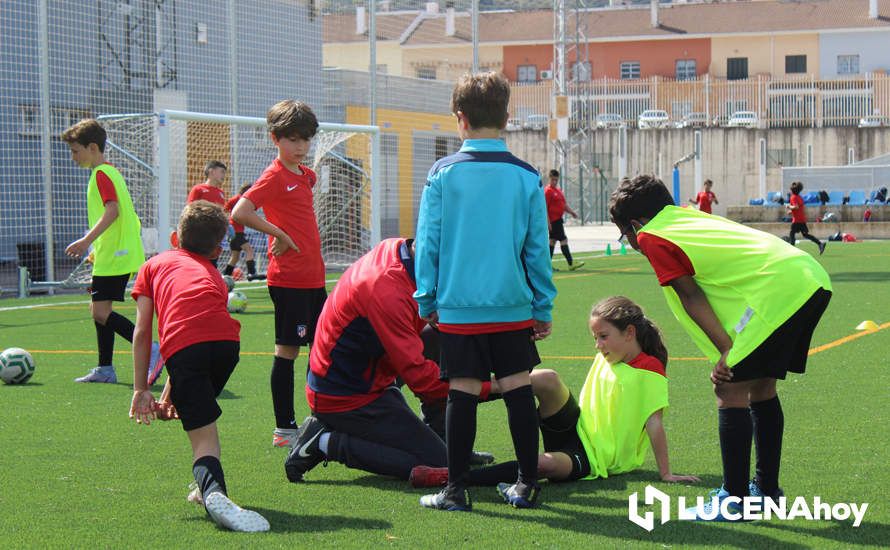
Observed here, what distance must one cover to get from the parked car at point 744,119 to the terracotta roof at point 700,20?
621 inches

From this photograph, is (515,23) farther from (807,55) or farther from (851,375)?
(851,375)

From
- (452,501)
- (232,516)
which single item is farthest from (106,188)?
(452,501)

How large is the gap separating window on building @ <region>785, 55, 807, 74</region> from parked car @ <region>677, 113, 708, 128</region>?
15.4 m

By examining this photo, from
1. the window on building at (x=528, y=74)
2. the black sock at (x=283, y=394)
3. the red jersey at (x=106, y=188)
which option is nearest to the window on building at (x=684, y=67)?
the window on building at (x=528, y=74)

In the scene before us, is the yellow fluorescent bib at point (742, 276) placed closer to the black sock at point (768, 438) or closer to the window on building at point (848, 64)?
the black sock at point (768, 438)

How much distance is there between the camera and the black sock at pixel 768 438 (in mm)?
4973

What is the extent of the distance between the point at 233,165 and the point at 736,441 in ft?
60.0

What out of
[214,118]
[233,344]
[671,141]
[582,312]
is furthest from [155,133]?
[671,141]

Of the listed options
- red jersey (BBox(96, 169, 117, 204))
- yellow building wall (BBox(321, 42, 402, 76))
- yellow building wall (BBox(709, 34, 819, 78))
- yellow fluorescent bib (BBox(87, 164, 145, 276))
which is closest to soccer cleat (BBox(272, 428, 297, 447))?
yellow fluorescent bib (BBox(87, 164, 145, 276))

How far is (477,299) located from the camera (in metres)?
5.04

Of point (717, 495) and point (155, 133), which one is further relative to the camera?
point (155, 133)

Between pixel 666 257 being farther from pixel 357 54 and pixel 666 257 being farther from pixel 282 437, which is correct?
pixel 357 54

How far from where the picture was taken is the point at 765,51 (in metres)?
68.5

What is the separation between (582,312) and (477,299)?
960 centimetres
